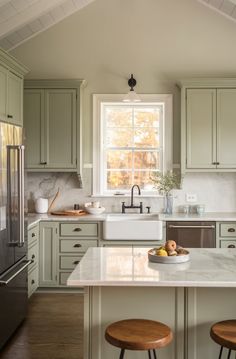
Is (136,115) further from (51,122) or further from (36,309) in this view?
(36,309)

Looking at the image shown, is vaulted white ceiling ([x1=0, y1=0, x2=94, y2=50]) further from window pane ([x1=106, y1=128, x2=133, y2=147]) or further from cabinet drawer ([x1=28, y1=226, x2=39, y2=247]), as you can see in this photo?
cabinet drawer ([x1=28, y1=226, x2=39, y2=247])

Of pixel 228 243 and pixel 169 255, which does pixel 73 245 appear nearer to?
pixel 228 243

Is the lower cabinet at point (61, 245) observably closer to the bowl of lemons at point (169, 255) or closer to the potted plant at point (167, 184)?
the potted plant at point (167, 184)

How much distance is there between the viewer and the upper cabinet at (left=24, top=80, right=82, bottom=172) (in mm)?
5270

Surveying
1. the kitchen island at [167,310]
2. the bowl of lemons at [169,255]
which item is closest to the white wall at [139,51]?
the bowl of lemons at [169,255]

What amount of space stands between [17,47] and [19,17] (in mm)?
950

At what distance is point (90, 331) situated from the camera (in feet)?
8.62

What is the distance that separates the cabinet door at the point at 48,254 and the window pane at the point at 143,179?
4.07 ft

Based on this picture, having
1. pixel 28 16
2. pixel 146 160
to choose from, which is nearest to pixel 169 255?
pixel 146 160

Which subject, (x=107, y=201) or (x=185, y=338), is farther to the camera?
(x=107, y=201)

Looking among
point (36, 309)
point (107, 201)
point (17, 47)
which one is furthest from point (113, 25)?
point (36, 309)

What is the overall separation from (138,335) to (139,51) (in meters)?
4.06

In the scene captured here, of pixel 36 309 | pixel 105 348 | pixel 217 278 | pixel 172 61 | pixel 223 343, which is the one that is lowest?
pixel 36 309

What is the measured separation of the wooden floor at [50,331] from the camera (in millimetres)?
3492
